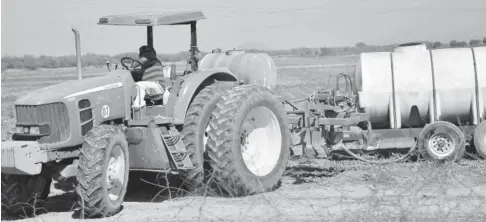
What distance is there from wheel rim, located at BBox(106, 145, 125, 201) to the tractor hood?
0.78m

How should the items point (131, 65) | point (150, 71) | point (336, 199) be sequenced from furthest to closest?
1. point (131, 65)
2. point (150, 71)
3. point (336, 199)

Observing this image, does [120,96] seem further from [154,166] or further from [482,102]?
[482,102]

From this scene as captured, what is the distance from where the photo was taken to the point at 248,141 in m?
10.8

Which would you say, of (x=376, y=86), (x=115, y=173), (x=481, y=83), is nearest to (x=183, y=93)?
(x=115, y=173)

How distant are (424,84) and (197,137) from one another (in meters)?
5.18

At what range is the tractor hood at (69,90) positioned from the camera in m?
9.02

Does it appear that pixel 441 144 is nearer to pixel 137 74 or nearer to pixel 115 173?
pixel 137 74

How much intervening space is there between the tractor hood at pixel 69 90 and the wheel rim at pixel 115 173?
0.78m

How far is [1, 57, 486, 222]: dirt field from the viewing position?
772cm

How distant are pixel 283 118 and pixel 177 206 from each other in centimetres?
224

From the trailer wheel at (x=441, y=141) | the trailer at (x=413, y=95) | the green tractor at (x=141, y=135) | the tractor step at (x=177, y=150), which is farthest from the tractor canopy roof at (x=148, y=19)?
the trailer wheel at (x=441, y=141)

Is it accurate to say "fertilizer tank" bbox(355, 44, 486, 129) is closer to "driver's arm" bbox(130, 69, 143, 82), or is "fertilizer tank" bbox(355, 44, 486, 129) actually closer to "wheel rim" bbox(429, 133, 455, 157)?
"wheel rim" bbox(429, 133, 455, 157)

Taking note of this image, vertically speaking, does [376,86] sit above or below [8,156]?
above

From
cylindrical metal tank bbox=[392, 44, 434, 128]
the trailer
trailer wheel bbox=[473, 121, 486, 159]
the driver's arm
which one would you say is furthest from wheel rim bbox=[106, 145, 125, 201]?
trailer wheel bbox=[473, 121, 486, 159]
